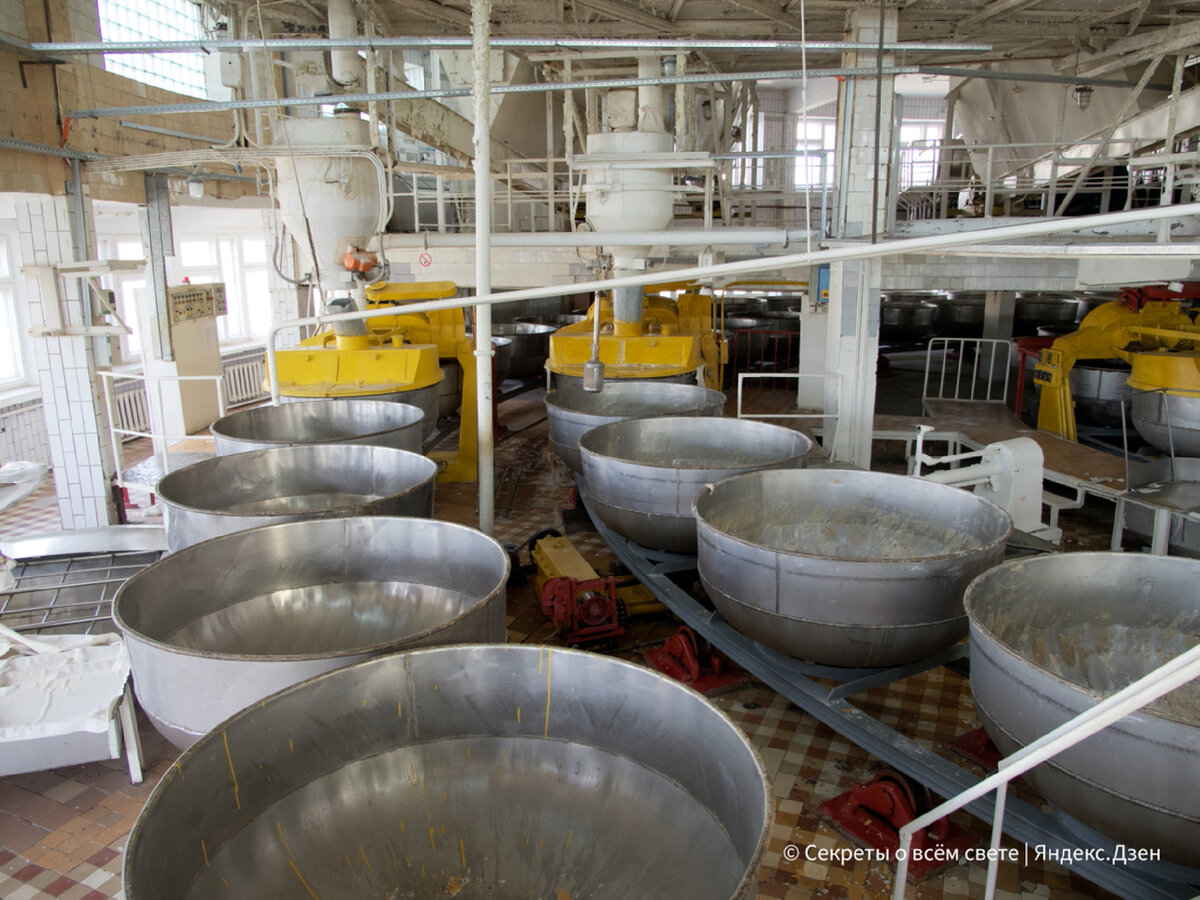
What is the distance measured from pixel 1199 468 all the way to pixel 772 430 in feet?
13.7

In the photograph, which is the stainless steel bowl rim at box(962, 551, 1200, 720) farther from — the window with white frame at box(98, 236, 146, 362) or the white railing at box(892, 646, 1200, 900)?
the window with white frame at box(98, 236, 146, 362)

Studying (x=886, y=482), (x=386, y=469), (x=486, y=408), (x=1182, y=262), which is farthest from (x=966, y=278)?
(x=386, y=469)

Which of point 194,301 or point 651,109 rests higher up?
point 651,109

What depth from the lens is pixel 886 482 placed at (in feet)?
14.8

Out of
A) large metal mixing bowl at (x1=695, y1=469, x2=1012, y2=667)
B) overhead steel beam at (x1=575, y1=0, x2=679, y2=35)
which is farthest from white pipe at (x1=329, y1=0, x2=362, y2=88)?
large metal mixing bowl at (x1=695, y1=469, x2=1012, y2=667)

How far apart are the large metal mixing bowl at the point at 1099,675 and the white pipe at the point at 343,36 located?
6.11 meters

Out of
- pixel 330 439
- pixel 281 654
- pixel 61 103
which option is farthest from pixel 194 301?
pixel 281 654

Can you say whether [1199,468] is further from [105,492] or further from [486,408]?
[105,492]

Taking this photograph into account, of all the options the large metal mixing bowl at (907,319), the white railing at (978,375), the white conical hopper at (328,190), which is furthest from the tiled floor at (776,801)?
the large metal mixing bowl at (907,319)

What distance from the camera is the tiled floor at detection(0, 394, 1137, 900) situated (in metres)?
3.30

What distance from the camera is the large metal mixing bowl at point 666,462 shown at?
14.9 ft

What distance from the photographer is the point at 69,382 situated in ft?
23.5

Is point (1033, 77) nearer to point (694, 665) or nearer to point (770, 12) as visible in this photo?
point (770, 12)

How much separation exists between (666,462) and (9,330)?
27.5 feet
